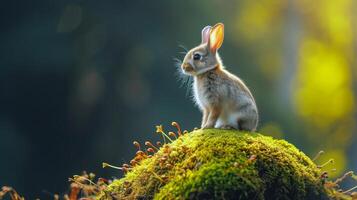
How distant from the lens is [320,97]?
33.0m

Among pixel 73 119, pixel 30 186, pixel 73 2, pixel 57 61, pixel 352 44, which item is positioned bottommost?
pixel 30 186

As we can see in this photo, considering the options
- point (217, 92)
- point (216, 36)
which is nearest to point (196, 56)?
point (216, 36)

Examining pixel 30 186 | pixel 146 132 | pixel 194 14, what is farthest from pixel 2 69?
pixel 194 14

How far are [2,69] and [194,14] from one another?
7408 mm

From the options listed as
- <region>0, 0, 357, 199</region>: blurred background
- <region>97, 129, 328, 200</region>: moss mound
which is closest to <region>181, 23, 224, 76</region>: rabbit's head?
<region>97, 129, 328, 200</region>: moss mound

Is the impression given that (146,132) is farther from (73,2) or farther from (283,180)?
(283,180)

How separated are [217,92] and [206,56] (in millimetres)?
475

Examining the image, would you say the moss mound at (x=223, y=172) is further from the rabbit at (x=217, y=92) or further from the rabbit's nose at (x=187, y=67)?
the rabbit's nose at (x=187, y=67)

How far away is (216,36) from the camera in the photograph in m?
6.43

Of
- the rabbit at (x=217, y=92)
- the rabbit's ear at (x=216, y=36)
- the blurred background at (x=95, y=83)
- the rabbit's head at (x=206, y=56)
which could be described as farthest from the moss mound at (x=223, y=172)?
the blurred background at (x=95, y=83)

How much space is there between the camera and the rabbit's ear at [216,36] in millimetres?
6371

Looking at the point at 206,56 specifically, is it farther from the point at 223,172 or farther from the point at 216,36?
the point at 223,172

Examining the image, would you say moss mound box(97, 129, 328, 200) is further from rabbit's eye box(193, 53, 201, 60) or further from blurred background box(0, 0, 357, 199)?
blurred background box(0, 0, 357, 199)

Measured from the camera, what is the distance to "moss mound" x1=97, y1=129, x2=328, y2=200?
13.7ft
